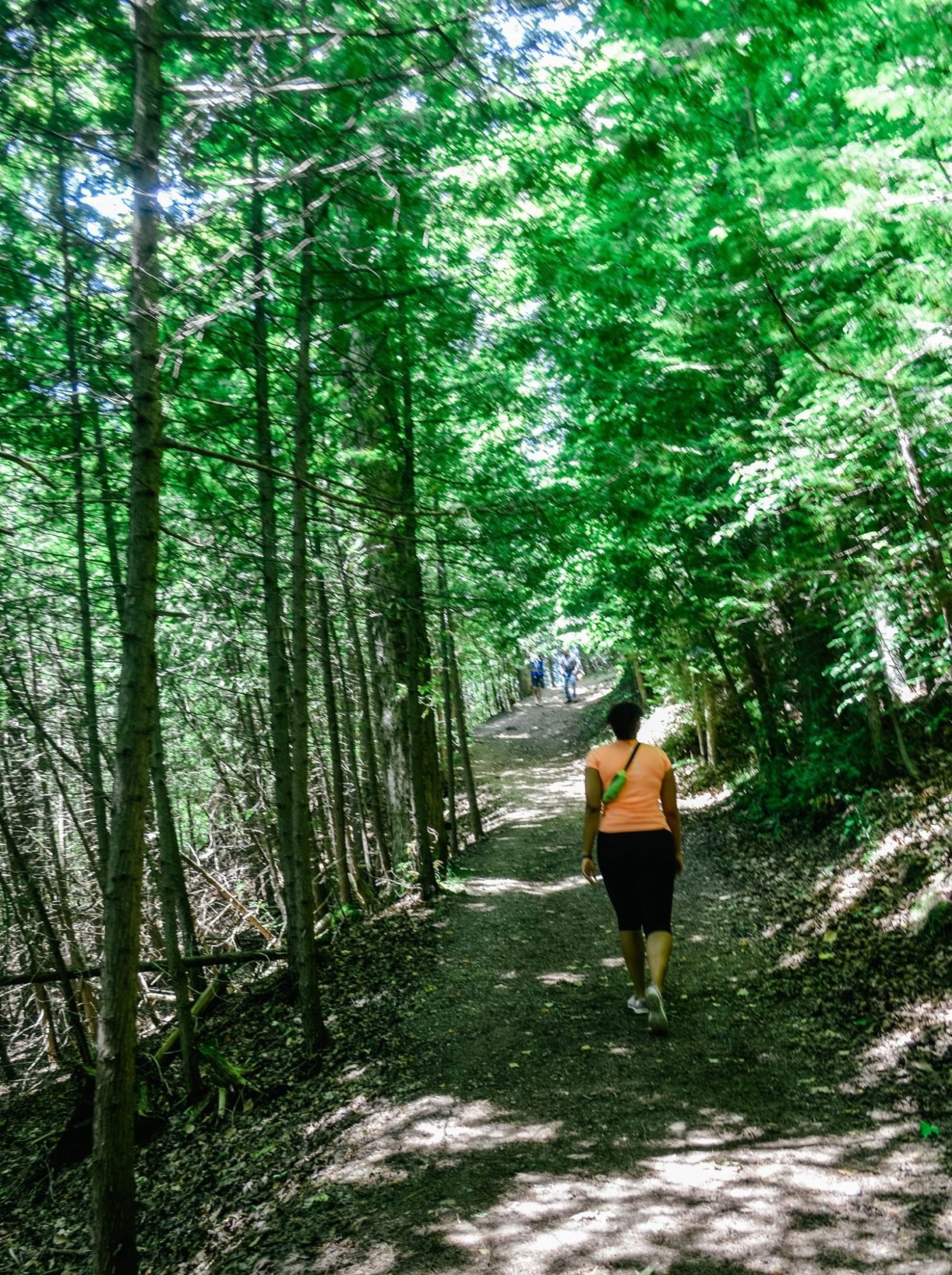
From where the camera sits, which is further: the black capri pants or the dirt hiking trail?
the black capri pants

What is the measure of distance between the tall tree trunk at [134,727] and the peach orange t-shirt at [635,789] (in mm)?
2916

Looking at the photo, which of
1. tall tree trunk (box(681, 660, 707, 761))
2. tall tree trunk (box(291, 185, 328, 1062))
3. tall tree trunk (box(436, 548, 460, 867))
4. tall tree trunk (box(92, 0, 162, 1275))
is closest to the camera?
tall tree trunk (box(92, 0, 162, 1275))

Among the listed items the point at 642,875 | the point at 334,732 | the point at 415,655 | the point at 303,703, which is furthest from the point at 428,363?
the point at 642,875

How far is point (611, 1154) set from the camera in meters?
4.01

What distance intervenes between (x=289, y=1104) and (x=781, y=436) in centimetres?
661

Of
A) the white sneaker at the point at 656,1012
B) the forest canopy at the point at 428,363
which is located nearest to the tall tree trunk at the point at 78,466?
the forest canopy at the point at 428,363

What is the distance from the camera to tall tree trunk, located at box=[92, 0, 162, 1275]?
3701mm

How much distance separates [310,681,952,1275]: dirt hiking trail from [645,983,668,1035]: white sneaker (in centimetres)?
9

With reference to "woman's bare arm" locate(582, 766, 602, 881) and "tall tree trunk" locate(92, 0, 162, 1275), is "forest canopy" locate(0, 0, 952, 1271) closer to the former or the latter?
"tall tree trunk" locate(92, 0, 162, 1275)

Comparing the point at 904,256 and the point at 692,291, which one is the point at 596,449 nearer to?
the point at 692,291

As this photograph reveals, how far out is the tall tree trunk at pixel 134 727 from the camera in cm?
370

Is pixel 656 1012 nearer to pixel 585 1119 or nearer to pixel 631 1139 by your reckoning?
pixel 585 1119

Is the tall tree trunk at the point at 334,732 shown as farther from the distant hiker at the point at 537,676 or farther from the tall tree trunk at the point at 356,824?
the distant hiker at the point at 537,676

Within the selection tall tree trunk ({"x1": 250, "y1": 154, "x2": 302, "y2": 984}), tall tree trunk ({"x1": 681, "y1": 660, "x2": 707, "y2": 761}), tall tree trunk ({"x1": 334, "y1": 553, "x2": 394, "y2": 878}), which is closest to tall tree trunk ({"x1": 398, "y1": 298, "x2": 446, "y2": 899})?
tall tree trunk ({"x1": 334, "y1": 553, "x2": 394, "y2": 878})
